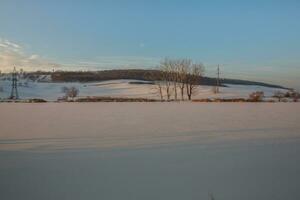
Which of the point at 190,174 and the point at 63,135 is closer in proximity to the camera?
the point at 190,174

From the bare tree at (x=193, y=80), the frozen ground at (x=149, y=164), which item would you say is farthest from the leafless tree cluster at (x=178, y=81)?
the frozen ground at (x=149, y=164)

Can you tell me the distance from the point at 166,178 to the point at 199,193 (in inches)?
28.8

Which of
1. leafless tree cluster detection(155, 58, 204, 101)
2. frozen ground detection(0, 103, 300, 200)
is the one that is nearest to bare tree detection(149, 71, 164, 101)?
leafless tree cluster detection(155, 58, 204, 101)

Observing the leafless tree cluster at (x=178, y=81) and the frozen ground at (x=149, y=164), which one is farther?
the leafless tree cluster at (x=178, y=81)

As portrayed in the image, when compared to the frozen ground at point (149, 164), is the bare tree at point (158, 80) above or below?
above

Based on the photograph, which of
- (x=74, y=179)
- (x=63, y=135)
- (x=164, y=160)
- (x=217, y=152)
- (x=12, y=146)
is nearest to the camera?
(x=74, y=179)

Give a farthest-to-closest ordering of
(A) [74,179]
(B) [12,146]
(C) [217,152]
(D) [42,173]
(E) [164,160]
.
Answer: (B) [12,146]
(C) [217,152]
(E) [164,160]
(D) [42,173]
(A) [74,179]

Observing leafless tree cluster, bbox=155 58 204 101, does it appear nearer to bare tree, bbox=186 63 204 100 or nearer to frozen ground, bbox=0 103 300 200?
bare tree, bbox=186 63 204 100

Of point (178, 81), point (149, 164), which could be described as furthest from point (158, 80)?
point (149, 164)

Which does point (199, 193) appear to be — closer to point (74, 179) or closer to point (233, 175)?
point (233, 175)

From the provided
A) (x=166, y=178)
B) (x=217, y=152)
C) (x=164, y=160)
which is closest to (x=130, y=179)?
(x=166, y=178)

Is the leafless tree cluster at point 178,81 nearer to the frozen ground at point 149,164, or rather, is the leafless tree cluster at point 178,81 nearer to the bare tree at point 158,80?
the bare tree at point 158,80

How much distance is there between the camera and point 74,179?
496 centimetres

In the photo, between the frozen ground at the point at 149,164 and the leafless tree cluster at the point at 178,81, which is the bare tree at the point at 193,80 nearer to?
the leafless tree cluster at the point at 178,81
